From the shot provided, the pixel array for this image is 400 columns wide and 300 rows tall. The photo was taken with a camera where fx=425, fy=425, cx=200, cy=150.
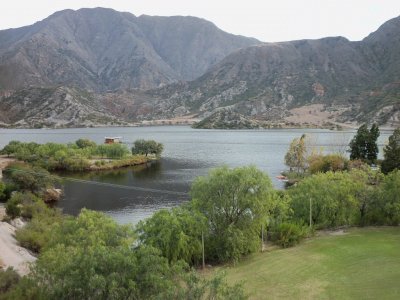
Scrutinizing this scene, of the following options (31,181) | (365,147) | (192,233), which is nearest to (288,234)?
(192,233)

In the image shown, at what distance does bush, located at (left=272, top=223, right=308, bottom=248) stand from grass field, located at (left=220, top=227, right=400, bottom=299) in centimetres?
74

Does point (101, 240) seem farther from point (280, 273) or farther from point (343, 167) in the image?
point (343, 167)

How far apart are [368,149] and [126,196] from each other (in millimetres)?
48610

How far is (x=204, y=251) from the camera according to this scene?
33.3 m

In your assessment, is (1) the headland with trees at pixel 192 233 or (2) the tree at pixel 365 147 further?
(2) the tree at pixel 365 147

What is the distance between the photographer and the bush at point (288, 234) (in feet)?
118

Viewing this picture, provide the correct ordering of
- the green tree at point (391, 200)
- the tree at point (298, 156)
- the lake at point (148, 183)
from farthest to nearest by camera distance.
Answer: the tree at point (298, 156), the lake at point (148, 183), the green tree at point (391, 200)

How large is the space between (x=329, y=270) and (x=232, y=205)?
8761 millimetres

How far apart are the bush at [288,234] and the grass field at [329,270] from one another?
0.74m

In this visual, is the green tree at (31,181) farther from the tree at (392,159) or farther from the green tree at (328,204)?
the tree at (392,159)

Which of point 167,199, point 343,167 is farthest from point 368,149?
point 167,199

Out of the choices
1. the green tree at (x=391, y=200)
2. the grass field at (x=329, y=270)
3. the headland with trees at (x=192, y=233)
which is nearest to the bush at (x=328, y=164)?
the headland with trees at (x=192, y=233)

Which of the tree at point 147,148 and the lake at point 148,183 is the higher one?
the tree at point 147,148

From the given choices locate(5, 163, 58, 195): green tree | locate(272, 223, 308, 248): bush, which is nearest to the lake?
locate(5, 163, 58, 195): green tree
